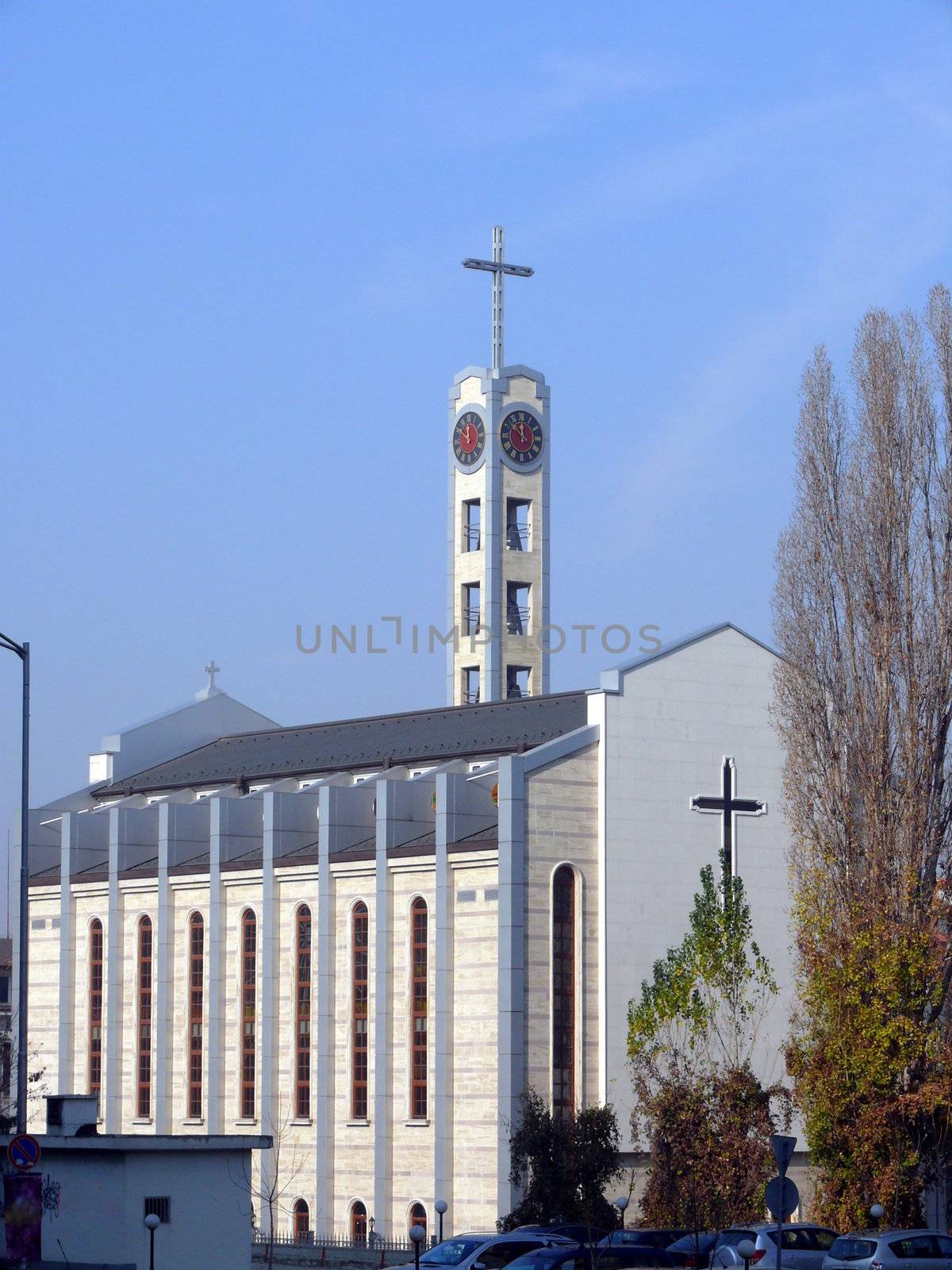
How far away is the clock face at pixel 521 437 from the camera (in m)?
81.7

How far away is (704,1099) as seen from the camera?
45.8m

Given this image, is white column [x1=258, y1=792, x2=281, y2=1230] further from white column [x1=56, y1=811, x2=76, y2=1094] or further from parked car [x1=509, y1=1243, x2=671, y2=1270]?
parked car [x1=509, y1=1243, x2=671, y2=1270]

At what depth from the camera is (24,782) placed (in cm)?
3366

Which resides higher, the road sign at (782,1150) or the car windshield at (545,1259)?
the road sign at (782,1150)

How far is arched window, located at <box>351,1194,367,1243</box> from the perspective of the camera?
178 ft

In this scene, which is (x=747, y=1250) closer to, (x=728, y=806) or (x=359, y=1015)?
(x=728, y=806)

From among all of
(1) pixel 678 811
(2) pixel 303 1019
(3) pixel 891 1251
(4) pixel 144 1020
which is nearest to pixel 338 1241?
(2) pixel 303 1019

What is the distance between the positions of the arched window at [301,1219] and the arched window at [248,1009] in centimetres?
304

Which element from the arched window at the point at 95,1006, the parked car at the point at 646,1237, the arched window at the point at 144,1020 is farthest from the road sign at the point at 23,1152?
the arched window at the point at 95,1006

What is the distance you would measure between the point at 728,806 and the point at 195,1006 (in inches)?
639

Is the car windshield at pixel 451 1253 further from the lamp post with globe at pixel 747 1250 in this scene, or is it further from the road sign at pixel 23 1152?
the road sign at pixel 23 1152

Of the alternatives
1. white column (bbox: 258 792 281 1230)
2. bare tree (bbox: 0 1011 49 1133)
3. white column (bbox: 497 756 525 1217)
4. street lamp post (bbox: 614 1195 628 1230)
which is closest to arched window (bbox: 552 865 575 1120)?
white column (bbox: 497 756 525 1217)

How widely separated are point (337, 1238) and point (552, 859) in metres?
11.1

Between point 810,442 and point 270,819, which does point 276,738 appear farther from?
point 810,442
